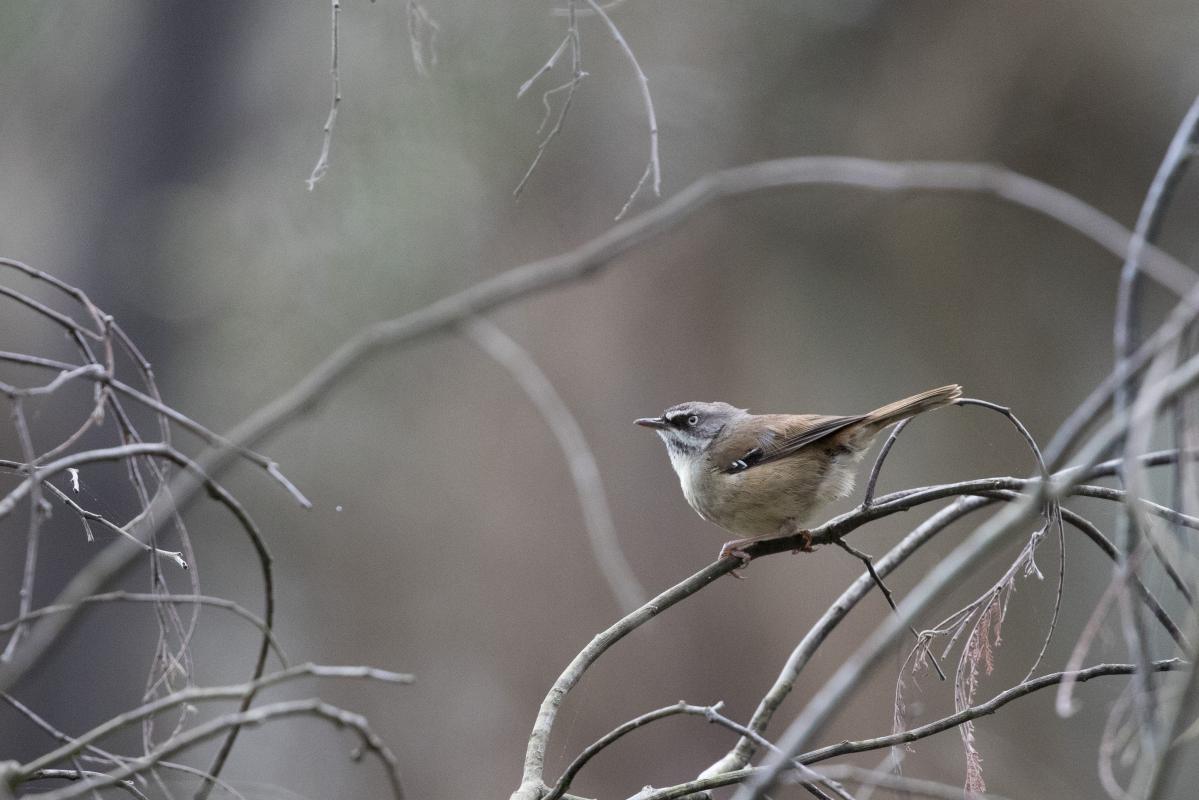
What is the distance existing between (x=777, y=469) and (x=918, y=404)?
0.74 metres

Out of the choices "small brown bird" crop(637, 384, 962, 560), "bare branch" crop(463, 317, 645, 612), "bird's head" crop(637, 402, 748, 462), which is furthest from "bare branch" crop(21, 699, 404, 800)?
"bird's head" crop(637, 402, 748, 462)

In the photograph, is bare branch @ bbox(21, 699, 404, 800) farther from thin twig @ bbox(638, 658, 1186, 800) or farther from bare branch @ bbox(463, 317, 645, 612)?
thin twig @ bbox(638, 658, 1186, 800)

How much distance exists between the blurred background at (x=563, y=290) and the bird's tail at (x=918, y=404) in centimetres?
540

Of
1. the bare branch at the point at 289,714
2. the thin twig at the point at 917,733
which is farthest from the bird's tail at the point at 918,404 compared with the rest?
the bare branch at the point at 289,714

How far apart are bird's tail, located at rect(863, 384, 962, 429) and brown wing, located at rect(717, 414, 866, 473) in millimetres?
191

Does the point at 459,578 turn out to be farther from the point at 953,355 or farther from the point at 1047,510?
the point at 1047,510

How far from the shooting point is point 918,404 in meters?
3.54

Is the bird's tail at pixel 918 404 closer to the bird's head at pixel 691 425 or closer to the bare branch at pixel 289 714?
the bird's head at pixel 691 425

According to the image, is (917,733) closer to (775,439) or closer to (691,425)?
(775,439)

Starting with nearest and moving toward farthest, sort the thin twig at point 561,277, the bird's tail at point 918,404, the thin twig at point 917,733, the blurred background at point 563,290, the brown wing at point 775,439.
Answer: the thin twig at point 561,277, the thin twig at point 917,733, the bird's tail at point 918,404, the brown wing at point 775,439, the blurred background at point 563,290

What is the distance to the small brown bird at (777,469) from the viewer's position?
13.3ft

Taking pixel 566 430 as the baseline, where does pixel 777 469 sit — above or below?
above

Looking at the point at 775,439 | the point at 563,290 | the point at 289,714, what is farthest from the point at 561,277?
the point at 563,290

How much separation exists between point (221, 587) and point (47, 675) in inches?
77.1
